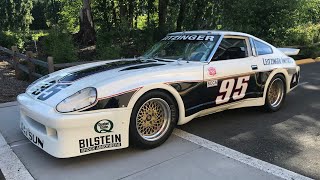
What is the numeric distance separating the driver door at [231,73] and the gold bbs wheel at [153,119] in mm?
776

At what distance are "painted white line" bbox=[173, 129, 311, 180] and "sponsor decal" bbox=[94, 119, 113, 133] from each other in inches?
51.7

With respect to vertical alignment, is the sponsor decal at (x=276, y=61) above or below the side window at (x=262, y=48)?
below

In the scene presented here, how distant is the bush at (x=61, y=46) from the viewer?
9.80 m

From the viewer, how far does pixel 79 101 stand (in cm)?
394

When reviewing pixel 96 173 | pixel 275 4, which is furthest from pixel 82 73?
pixel 275 4

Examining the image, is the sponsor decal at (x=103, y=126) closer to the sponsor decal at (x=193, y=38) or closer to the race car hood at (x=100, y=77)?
the race car hood at (x=100, y=77)

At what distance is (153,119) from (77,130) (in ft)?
3.41

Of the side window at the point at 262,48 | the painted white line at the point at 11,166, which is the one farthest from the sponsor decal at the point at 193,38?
the painted white line at the point at 11,166

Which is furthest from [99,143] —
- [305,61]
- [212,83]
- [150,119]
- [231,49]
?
[305,61]

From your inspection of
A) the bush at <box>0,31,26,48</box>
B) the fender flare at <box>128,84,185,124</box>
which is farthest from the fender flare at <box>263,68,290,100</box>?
the bush at <box>0,31,26,48</box>

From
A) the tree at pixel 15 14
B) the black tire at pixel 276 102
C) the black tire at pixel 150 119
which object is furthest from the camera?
the tree at pixel 15 14

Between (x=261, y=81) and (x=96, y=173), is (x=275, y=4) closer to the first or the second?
(x=261, y=81)

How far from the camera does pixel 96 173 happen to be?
383 cm

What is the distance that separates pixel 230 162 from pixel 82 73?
2.24 metres
